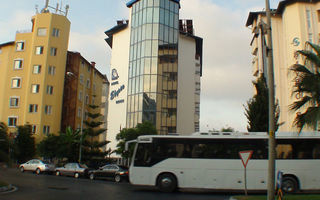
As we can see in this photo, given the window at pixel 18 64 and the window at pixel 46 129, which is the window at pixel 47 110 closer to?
the window at pixel 46 129

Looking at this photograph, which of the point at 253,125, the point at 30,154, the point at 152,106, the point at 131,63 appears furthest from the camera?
the point at 131,63

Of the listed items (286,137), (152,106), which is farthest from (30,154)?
(286,137)

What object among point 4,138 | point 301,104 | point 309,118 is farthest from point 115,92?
point 309,118

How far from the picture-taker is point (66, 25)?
1977 inches

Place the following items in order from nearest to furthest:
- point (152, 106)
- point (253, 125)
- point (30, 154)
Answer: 1. point (253, 125)
2. point (30, 154)
3. point (152, 106)

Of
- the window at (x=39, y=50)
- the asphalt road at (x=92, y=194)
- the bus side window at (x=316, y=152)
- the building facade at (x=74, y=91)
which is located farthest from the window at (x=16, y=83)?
the bus side window at (x=316, y=152)

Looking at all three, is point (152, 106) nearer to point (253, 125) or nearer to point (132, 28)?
point (132, 28)

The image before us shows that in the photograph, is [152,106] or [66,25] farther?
[66,25]

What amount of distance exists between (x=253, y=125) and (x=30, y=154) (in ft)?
105

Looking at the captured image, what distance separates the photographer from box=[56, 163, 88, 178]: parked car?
29.6 m

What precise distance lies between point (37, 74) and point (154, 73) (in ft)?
61.5

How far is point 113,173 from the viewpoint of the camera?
89.7 feet

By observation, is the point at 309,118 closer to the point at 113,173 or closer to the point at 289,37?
the point at 113,173

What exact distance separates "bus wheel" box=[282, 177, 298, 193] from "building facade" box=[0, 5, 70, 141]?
3765cm
